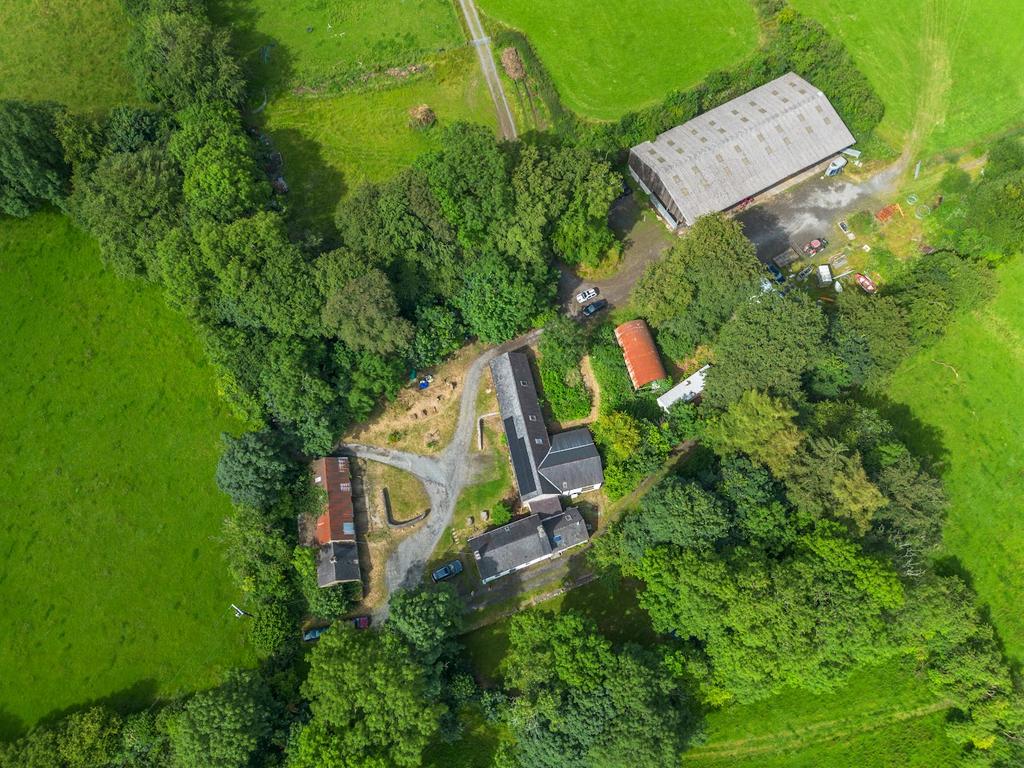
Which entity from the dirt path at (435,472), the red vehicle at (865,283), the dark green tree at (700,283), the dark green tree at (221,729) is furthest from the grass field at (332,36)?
the dark green tree at (221,729)

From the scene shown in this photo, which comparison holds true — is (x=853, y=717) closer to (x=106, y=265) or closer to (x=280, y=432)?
(x=280, y=432)

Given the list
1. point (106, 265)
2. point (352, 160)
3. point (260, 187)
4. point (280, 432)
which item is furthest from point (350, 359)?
point (106, 265)

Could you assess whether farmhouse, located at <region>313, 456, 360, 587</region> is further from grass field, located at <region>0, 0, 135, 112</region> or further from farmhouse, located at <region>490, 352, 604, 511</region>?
grass field, located at <region>0, 0, 135, 112</region>

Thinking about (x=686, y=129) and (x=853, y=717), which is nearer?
(x=853, y=717)

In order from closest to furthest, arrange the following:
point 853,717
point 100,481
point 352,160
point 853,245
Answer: point 853,717
point 100,481
point 853,245
point 352,160

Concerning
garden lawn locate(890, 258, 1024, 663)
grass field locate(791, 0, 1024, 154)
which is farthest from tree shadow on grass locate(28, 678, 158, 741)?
grass field locate(791, 0, 1024, 154)

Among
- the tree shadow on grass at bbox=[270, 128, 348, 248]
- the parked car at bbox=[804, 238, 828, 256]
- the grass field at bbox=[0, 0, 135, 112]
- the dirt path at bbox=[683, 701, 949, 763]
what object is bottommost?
the dirt path at bbox=[683, 701, 949, 763]

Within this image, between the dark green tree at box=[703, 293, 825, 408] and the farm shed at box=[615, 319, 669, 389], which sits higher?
the dark green tree at box=[703, 293, 825, 408]
